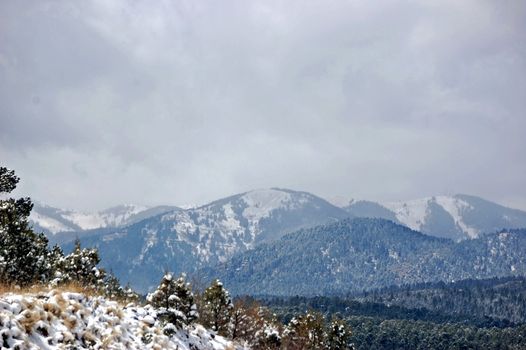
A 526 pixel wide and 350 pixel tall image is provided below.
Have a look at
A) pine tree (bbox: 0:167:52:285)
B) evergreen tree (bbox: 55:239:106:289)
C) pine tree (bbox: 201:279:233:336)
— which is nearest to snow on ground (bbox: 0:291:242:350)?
pine tree (bbox: 201:279:233:336)

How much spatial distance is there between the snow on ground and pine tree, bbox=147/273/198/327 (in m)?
0.69

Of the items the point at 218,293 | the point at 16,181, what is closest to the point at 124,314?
the point at 218,293

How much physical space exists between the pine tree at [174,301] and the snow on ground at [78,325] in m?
0.69

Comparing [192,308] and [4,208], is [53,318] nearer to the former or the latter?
[192,308]

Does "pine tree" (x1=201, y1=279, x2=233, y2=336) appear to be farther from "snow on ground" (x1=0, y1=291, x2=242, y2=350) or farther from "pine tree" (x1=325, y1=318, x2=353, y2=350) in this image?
"pine tree" (x1=325, y1=318, x2=353, y2=350)

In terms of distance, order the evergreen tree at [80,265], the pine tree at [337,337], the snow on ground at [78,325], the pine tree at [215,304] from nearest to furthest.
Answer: the snow on ground at [78,325], the pine tree at [215,304], the evergreen tree at [80,265], the pine tree at [337,337]

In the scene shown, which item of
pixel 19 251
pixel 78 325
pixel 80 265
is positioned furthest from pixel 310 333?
pixel 78 325

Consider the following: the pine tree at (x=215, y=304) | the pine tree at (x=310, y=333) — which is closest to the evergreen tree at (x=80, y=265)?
the pine tree at (x=215, y=304)

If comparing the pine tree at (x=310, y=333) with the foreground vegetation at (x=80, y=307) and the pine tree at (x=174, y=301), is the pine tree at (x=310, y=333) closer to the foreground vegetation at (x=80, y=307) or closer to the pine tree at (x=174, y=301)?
the foreground vegetation at (x=80, y=307)

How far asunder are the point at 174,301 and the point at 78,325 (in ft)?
32.0

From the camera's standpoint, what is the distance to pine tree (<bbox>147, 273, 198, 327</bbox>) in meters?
27.1

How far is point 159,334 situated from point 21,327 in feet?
27.3

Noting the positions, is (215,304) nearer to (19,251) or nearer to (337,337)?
(19,251)

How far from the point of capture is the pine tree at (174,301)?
27141 millimetres
